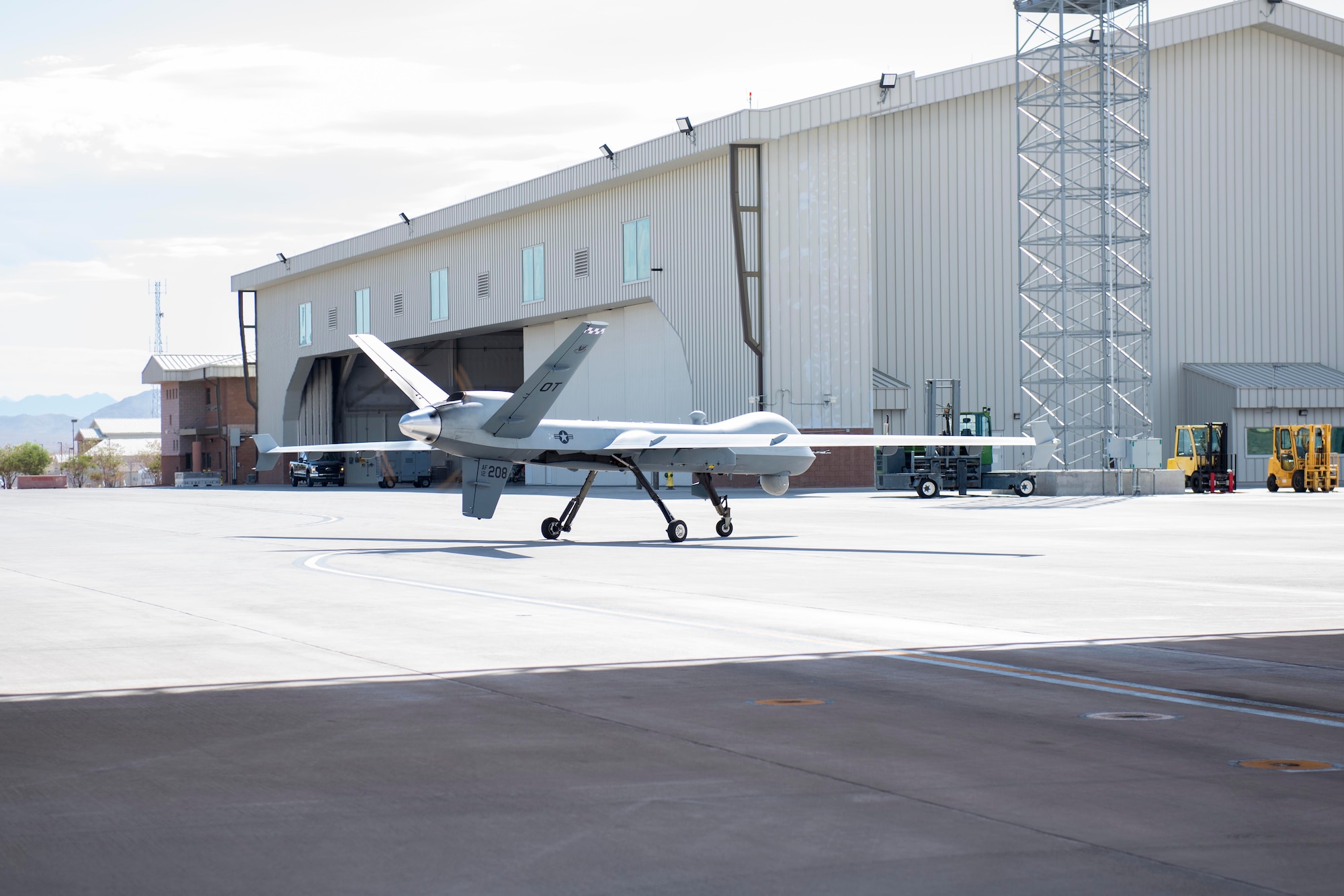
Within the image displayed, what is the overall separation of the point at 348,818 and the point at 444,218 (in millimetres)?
73754

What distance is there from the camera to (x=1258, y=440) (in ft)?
219

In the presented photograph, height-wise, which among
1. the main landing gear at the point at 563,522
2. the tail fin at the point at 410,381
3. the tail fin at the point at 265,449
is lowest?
the main landing gear at the point at 563,522

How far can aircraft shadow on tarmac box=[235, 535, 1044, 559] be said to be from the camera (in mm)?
25500

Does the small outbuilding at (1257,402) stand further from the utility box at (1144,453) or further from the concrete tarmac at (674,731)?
the concrete tarmac at (674,731)

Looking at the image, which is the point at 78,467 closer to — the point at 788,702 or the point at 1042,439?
the point at 1042,439

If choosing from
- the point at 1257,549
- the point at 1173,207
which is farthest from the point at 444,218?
the point at 1257,549

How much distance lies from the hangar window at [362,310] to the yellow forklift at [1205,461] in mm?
48973

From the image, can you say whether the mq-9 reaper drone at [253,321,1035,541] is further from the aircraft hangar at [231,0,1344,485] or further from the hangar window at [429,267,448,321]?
the hangar window at [429,267,448,321]

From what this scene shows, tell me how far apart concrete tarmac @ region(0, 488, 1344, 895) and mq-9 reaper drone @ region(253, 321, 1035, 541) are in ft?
17.9

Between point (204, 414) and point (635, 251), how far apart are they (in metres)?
65.3

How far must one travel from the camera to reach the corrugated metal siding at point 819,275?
2387 inches

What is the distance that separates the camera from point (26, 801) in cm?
715

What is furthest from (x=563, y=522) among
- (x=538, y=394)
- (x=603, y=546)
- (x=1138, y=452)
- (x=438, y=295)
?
(x=438, y=295)

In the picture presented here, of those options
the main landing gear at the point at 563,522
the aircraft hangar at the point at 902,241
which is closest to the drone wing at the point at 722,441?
the main landing gear at the point at 563,522
